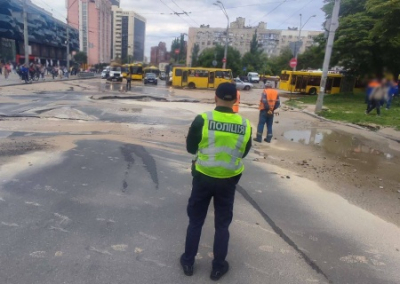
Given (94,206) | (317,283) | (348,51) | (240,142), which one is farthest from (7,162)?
(348,51)

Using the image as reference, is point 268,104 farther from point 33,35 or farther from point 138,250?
point 33,35

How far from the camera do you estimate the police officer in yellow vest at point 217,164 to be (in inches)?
105

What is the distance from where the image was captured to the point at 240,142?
9.00 feet

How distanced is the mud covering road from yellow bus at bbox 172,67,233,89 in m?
29.3

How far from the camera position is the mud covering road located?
2.91 m

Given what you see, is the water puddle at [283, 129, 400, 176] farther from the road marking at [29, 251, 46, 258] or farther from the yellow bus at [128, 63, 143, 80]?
the yellow bus at [128, 63, 143, 80]

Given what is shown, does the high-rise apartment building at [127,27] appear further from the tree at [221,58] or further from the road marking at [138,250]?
the road marking at [138,250]

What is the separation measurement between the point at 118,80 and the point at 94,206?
40423 mm

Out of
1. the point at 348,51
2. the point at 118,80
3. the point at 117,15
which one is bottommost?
the point at 118,80

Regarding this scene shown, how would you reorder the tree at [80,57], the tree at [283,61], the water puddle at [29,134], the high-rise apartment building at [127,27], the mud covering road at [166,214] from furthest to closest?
the high-rise apartment building at [127,27]
the tree at [80,57]
the tree at [283,61]
the water puddle at [29,134]
the mud covering road at [166,214]

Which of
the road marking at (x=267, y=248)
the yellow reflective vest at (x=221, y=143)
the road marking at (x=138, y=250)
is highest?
the yellow reflective vest at (x=221, y=143)

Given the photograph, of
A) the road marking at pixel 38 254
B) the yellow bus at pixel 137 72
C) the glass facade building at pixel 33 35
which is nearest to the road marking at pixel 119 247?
the road marking at pixel 38 254

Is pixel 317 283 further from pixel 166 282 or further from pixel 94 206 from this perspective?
pixel 94 206

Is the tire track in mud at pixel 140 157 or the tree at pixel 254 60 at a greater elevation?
the tree at pixel 254 60
